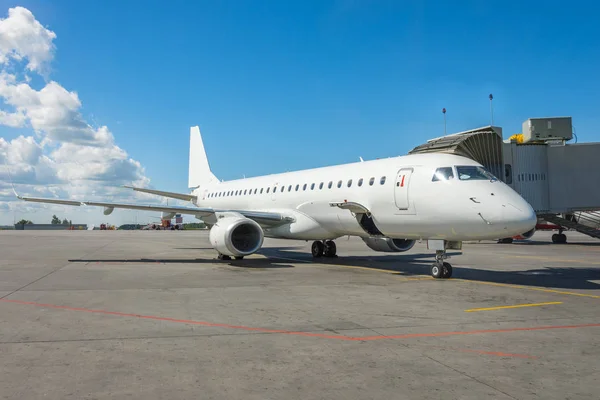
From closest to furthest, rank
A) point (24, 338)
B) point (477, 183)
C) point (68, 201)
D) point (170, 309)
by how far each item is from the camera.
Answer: point (24, 338), point (170, 309), point (477, 183), point (68, 201)

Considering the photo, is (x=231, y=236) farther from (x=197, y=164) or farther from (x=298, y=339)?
(x=197, y=164)

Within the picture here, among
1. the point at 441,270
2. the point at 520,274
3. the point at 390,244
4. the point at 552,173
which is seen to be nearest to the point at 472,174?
the point at 441,270

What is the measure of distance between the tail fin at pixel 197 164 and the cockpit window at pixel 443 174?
19659 millimetres

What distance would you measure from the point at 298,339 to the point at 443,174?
26.4ft

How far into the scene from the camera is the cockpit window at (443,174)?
41.5ft

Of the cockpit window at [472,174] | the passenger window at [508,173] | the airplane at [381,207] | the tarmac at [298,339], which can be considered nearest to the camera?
the tarmac at [298,339]

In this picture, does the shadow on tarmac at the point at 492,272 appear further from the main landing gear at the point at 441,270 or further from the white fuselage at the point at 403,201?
the white fuselage at the point at 403,201

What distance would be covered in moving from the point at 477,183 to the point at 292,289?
18.0 ft

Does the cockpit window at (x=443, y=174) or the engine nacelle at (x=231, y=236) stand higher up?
the cockpit window at (x=443, y=174)

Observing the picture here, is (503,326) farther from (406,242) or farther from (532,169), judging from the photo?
(532,169)

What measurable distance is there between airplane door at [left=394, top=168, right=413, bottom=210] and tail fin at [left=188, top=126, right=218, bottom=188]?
18396 millimetres

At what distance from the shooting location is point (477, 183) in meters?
12.1

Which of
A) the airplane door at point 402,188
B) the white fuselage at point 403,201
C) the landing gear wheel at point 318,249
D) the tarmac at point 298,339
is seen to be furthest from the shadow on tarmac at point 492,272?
the airplane door at point 402,188

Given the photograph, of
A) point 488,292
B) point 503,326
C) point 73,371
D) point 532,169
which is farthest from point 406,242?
point 532,169
